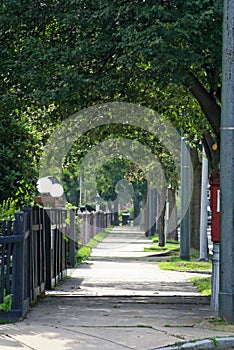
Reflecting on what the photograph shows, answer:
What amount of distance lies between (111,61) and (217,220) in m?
3.70

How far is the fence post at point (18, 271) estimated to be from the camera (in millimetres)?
10844

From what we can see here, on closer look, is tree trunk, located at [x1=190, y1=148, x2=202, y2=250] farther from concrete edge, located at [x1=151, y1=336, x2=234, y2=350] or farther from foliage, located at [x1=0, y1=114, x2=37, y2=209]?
concrete edge, located at [x1=151, y1=336, x2=234, y2=350]

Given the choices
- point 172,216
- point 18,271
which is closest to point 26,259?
point 18,271

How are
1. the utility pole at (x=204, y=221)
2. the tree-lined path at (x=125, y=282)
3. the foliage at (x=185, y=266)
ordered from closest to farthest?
the tree-lined path at (x=125, y=282) < the foliage at (x=185, y=266) < the utility pole at (x=204, y=221)

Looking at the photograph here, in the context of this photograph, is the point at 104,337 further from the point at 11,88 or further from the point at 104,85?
the point at 11,88

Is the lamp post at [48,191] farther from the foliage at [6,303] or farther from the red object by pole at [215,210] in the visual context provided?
the foliage at [6,303]

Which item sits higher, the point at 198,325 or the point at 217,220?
the point at 217,220

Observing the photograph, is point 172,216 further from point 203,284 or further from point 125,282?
point 203,284

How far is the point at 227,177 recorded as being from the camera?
10.9 meters

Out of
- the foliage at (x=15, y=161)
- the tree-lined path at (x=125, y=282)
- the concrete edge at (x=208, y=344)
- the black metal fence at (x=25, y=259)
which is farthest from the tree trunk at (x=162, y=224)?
the concrete edge at (x=208, y=344)

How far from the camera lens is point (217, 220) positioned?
40.3ft

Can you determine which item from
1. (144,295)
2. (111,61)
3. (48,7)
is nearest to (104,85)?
(111,61)

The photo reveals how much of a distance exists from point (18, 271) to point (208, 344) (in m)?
2.96

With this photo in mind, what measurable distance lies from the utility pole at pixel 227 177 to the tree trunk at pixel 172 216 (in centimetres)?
3088
